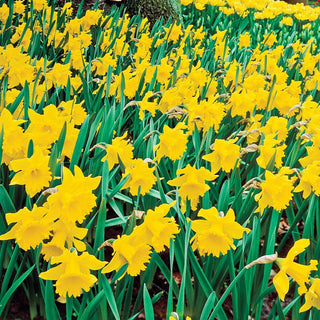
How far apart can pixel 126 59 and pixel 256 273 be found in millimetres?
2256

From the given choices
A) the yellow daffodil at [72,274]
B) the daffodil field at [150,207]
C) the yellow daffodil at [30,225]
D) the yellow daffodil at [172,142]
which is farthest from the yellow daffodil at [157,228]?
the yellow daffodil at [172,142]

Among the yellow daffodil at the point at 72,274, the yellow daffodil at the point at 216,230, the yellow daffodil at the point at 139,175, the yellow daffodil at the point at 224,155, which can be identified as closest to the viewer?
the yellow daffodil at the point at 72,274

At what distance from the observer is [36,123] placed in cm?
138

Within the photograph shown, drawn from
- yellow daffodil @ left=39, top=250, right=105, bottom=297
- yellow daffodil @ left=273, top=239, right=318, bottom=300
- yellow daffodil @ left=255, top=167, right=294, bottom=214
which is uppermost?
yellow daffodil @ left=255, top=167, right=294, bottom=214

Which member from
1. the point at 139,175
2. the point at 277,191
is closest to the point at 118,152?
the point at 139,175

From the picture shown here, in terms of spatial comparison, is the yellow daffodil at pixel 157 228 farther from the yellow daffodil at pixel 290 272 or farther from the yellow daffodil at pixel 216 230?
the yellow daffodil at pixel 290 272

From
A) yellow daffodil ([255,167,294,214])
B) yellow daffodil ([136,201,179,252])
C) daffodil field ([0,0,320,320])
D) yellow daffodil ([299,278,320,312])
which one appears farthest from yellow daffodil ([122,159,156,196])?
yellow daffodil ([299,278,320,312])

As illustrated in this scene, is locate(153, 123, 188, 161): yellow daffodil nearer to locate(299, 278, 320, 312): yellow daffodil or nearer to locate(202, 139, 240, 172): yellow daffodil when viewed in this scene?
locate(202, 139, 240, 172): yellow daffodil

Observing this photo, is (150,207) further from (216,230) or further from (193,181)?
(216,230)

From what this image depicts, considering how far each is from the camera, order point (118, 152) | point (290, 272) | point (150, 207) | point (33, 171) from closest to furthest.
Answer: point (290, 272) → point (33, 171) → point (118, 152) → point (150, 207)

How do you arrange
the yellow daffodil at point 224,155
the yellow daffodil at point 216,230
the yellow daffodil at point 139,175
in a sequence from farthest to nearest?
the yellow daffodil at point 224,155 < the yellow daffodil at point 139,175 < the yellow daffodil at point 216,230

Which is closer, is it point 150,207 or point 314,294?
point 314,294

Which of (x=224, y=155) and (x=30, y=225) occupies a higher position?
(x=224, y=155)

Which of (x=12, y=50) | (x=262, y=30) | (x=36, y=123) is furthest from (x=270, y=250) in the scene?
(x=262, y=30)
